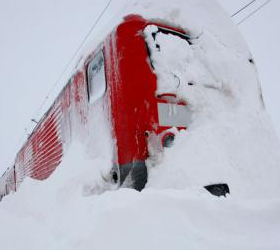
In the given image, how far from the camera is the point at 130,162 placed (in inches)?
66.9

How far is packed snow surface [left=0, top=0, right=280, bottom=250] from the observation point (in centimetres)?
107

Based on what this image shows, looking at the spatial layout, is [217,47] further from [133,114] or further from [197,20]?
[133,114]

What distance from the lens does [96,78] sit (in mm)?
2117

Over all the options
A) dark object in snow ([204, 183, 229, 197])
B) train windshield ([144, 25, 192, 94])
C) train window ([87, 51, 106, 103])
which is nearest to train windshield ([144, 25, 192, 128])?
train windshield ([144, 25, 192, 94])

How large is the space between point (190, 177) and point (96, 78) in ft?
3.52

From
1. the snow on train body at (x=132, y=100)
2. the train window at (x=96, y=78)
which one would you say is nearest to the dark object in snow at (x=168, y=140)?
the snow on train body at (x=132, y=100)

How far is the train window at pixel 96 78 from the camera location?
1999 millimetres

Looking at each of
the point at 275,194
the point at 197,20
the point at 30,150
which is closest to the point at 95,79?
the point at 197,20

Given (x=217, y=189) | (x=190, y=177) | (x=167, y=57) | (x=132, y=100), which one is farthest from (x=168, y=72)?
(x=217, y=189)

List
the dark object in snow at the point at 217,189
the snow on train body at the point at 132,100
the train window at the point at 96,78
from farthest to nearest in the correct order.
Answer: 1. the train window at the point at 96,78
2. the snow on train body at the point at 132,100
3. the dark object in snow at the point at 217,189

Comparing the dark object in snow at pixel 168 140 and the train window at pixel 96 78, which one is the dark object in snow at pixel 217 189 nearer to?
the dark object in snow at pixel 168 140

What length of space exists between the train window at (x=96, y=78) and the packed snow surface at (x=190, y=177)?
385 millimetres

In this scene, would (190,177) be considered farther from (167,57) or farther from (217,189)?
(167,57)

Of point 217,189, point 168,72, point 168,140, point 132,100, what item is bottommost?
point 217,189
